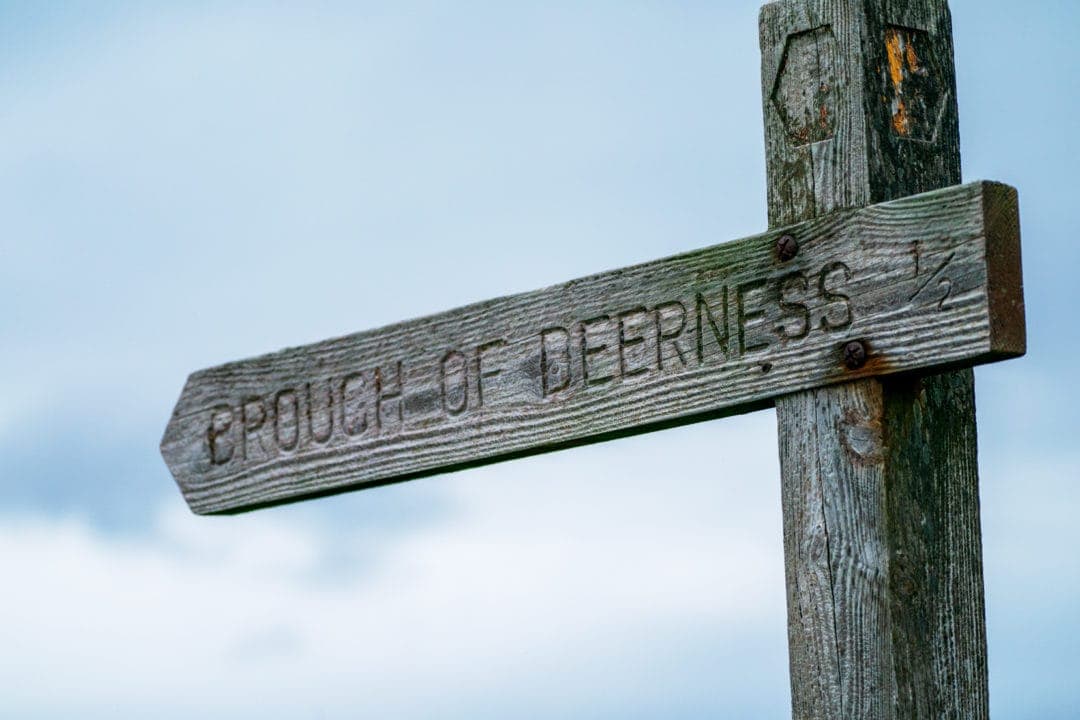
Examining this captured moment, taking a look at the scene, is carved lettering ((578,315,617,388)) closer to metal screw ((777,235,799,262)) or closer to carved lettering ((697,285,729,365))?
carved lettering ((697,285,729,365))

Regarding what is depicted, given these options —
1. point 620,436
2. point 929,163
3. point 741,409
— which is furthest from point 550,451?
point 929,163

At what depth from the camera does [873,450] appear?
2.83 metres

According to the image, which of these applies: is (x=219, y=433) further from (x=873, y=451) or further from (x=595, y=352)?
(x=873, y=451)

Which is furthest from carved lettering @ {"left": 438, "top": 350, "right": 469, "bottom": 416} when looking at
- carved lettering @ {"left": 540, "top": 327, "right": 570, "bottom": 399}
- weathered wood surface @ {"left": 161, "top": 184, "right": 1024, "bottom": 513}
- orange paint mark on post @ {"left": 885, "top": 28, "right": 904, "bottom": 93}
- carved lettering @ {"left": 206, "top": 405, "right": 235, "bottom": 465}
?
orange paint mark on post @ {"left": 885, "top": 28, "right": 904, "bottom": 93}

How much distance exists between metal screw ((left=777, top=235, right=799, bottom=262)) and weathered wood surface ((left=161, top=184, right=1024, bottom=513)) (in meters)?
0.01

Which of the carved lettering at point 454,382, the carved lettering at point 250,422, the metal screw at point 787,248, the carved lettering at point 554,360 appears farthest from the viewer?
the carved lettering at point 250,422

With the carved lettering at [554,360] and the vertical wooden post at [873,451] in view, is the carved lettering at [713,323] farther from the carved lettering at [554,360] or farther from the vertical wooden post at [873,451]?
the carved lettering at [554,360]

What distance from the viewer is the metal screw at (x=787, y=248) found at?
2.96 meters

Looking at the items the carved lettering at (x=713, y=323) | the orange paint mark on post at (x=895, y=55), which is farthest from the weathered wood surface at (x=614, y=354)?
the orange paint mark on post at (x=895, y=55)

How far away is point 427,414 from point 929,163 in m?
1.06

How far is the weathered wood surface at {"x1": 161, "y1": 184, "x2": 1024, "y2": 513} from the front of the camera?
2779mm

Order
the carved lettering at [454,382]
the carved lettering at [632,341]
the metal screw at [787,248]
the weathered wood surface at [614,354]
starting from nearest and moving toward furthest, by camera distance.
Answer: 1. the weathered wood surface at [614,354]
2. the metal screw at [787,248]
3. the carved lettering at [632,341]
4. the carved lettering at [454,382]

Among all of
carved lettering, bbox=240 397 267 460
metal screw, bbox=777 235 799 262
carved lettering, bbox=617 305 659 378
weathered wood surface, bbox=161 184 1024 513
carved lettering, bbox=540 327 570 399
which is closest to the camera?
weathered wood surface, bbox=161 184 1024 513

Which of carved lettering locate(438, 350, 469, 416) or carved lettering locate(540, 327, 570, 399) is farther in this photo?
carved lettering locate(438, 350, 469, 416)
